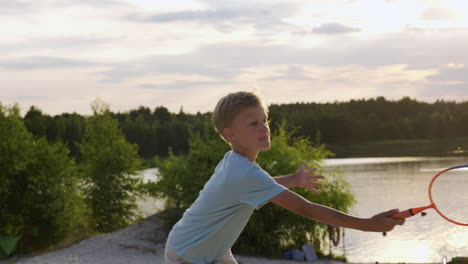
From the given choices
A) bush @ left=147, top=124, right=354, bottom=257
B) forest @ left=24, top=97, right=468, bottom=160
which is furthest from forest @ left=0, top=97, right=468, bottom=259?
forest @ left=24, top=97, right=468, bottom=160

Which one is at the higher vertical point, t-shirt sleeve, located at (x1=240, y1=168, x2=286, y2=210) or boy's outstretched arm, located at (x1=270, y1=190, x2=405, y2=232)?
t-shirt sleeve, located at (x1=240, y1=168, x2=286, y2=210)

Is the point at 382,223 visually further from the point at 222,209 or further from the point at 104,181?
the point at 104,181

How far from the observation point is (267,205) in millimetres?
12195

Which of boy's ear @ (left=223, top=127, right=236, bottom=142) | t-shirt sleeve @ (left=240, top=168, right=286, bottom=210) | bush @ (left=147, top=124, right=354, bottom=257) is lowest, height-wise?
bush @ (left=147, top=124, right=354, bottom=257)

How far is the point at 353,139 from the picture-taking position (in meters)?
55.3

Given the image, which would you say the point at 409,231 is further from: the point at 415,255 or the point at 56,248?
the point at 56,248

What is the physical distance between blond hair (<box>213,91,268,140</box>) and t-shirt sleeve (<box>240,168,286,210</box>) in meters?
0.32

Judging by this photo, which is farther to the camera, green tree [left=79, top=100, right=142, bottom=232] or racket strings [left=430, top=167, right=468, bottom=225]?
green tree [left=79, top=100, right=142, bottom=232]

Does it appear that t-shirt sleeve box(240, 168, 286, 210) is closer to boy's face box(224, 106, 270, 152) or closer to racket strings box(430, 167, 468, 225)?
boy's face box(224, 106, 270, 152)

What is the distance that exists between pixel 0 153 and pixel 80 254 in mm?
3310

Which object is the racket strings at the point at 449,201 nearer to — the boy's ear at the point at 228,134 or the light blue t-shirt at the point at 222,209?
the light blue t-shirt at the point at 222,209

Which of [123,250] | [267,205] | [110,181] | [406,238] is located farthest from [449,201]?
[110,181]

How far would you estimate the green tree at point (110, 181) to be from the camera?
17.2 metres

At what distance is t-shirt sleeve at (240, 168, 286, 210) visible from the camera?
9.96 ft
